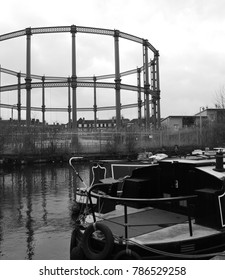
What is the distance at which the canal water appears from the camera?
792cm

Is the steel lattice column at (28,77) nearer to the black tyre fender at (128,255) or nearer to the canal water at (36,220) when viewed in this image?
the canal water at (36,220)

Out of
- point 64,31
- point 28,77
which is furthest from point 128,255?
point 64,31

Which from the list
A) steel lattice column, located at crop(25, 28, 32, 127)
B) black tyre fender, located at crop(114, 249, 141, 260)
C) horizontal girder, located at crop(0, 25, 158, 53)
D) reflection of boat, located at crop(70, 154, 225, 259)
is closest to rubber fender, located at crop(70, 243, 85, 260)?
reflection of boat, located at crop(70, 154, 225, 259)

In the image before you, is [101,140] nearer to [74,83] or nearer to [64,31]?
[74,83]

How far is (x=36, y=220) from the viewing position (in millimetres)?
10789

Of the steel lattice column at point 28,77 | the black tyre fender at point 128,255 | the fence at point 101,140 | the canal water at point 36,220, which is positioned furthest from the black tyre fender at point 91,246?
the steel lattice column at point 28,77

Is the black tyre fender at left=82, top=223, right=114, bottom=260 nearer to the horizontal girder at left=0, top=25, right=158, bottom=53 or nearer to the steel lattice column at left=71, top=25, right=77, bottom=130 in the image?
the steel lattice column at left=71, top=25, right=77, bottom=130

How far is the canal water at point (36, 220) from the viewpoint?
312 inches

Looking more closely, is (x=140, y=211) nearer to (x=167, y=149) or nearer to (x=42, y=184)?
(x=42, y=184)

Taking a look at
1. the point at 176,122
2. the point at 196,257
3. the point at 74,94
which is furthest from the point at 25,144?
the point at 176,122

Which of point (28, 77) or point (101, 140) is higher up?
point (28, 77)

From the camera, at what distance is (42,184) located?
61.9 ft

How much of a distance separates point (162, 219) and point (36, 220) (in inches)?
208

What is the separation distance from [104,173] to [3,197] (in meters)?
5.85
